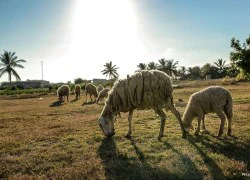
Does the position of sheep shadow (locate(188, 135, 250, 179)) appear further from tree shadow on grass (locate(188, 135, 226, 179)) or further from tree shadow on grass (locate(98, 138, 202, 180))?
tree shadow on grass (locate(98, 138, 202, 180))

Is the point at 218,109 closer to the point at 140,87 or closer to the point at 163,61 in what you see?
the point at 140,87

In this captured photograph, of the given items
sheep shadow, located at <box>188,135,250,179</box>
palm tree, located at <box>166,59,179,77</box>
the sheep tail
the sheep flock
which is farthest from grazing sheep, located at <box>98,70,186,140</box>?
palm tree, located at <box>166,59,179,77</box>

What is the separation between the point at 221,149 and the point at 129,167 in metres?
3.62

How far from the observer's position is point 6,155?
995cm

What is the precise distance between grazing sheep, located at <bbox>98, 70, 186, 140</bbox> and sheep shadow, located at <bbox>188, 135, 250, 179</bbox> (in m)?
1.03

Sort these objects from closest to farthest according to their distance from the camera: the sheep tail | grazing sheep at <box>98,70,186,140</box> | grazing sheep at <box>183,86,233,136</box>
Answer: grazing sheep at <box>98,70,186,140</box>, grazing sheep at <box>183,86,233,136</box>, the sheep tail

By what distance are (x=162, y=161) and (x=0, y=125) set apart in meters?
12.3

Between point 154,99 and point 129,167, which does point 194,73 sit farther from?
point 129,167

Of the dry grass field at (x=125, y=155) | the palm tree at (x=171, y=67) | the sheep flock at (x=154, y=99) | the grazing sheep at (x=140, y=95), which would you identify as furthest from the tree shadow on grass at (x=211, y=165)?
the palm tree at (x=171, y=67)

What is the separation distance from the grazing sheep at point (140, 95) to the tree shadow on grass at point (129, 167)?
189 cm

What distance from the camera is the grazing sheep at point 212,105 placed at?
11453mm

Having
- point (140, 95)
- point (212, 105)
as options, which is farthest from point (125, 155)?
point (212, 105)

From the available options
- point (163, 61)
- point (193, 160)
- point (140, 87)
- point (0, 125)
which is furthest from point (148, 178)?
point (163, 61)

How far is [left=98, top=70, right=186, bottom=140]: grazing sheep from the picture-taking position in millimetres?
11031
